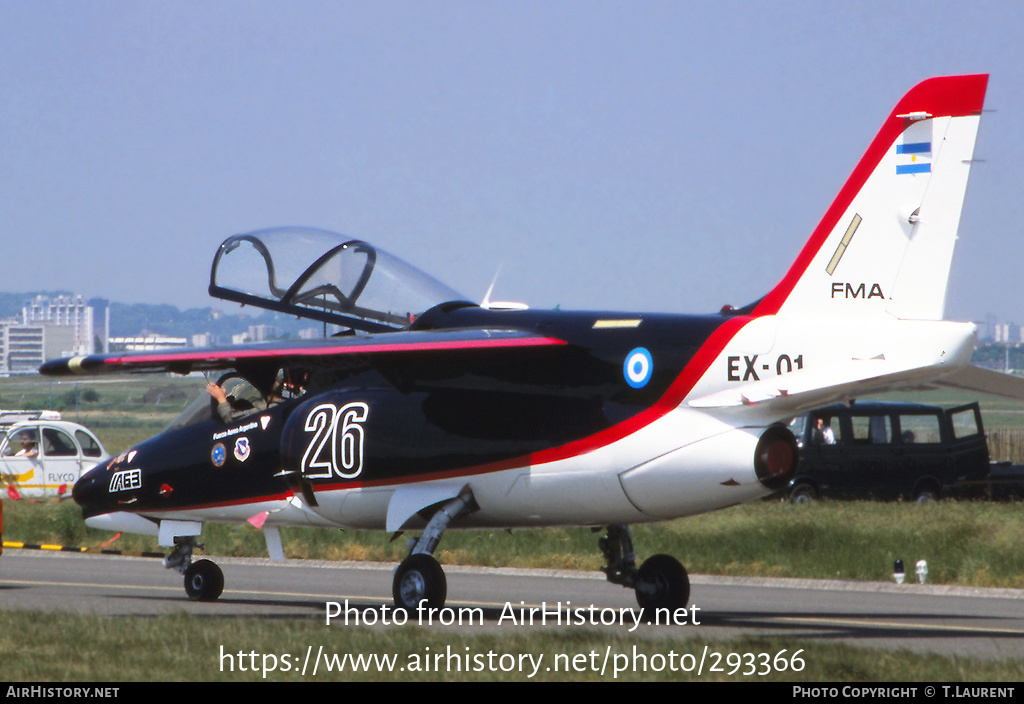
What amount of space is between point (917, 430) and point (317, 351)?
18.4 m

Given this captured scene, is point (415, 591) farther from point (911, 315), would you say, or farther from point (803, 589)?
point (803, 589)

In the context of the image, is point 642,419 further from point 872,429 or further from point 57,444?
point 57,444

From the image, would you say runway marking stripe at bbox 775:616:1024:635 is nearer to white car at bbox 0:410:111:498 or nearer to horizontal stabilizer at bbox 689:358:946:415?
horizontal stabilizer at bbox 689:358:946:415

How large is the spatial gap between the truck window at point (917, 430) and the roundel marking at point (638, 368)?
56.4 feet

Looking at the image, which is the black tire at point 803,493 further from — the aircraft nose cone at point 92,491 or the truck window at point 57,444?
the aircraft nose cone at point 92,491

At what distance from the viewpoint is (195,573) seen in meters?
14.2

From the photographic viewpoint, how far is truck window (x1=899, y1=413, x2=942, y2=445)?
26891mm

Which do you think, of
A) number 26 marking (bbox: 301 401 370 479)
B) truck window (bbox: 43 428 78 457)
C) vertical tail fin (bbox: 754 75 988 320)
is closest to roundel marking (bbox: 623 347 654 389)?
vertical tail fin (bbox: 754 75 988 320)

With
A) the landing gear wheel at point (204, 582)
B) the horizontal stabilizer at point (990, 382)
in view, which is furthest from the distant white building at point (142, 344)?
the horizontal stabilizer at point (990, 382)

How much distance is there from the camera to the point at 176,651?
9828mm

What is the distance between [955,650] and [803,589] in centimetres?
596

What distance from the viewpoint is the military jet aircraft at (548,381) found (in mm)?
10633

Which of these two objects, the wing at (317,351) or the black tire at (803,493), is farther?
the black tire at (803,493)
